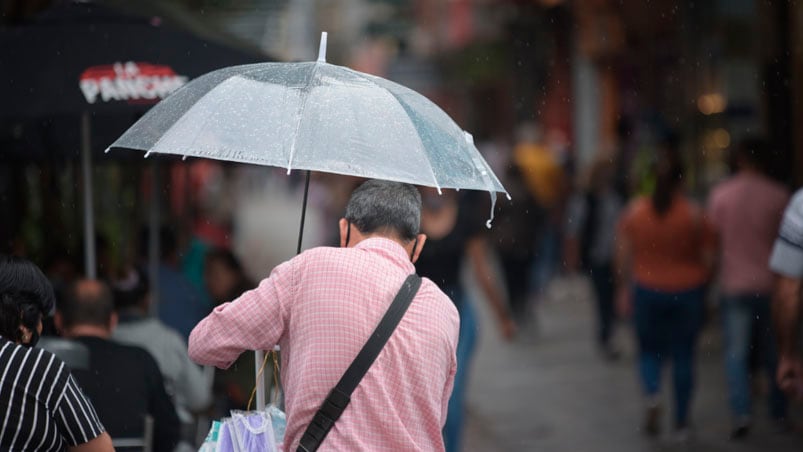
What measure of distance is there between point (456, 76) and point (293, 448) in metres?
28.6

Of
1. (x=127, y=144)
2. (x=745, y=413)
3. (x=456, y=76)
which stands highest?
(x=127, y=144)

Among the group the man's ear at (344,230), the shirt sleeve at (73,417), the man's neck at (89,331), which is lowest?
the man's neck at (89,331)

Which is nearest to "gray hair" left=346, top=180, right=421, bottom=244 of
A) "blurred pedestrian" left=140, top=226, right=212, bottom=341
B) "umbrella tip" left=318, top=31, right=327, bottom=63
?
"umbrella tip" left=318, top=31, right=327, bottom=63

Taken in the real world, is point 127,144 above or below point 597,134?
above

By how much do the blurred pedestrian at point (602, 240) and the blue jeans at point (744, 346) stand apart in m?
3.35

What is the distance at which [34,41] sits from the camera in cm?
555

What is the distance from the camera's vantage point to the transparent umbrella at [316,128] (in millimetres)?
3639

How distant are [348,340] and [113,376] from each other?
1.74 meters

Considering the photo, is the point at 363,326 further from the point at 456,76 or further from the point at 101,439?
the point at 456,76

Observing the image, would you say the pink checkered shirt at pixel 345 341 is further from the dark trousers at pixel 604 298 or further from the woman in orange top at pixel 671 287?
the dark trousers at pixel 604 298

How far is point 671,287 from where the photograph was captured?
777cm

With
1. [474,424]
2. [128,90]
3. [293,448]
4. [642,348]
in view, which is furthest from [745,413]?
[293,448]

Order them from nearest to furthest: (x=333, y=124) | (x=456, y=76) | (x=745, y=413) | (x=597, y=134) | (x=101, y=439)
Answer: (x=101, y=439), (x=333, y=124), (x=745, y=413), (x=597, y=134), (x=456, y=76)

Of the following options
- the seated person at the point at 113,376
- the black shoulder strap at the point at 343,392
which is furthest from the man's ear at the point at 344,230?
the seated person at the point at 113,376
